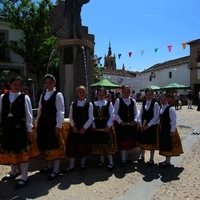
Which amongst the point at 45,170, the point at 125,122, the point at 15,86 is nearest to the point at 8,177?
the point at 45,170

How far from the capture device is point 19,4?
18.0 m

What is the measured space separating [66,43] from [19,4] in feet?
41.9

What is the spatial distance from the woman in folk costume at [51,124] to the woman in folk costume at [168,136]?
1.96 metres

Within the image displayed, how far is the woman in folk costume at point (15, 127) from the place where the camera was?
4.08m

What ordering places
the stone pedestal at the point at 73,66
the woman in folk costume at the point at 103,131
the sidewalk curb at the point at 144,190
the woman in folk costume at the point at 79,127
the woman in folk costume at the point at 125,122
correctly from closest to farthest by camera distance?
the sidewalk curb at the point at 144,190
the woman in folk costume at the point at 79,127
the woman in folk costume at the point at 103,131
the woman in folk costume at the point at 125,122
the stone pedestal at the point at 73,66

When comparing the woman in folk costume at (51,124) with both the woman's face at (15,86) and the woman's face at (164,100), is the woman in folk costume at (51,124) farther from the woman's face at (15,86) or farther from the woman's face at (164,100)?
the woman's face at (164,100)

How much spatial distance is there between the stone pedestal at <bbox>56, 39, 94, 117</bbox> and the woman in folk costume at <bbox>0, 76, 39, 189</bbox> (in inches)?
112

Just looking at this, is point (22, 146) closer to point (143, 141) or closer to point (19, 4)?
point (143, 141)

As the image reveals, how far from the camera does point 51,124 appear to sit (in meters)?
4.43

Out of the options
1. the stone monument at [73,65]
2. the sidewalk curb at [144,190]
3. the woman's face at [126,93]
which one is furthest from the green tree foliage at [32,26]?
the sidewalk curb at [144,190]

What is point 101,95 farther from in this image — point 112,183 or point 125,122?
point 112,183

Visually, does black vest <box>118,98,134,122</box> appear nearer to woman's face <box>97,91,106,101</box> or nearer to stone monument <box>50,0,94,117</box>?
woman's face <box>97,91,106,101</box>

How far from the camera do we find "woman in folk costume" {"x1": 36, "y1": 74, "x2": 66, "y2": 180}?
4.40 metres

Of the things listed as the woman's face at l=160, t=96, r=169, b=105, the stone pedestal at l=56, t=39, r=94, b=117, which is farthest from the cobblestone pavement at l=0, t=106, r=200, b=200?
the stone pedestal at l=56, t=39, r=94, b=117
